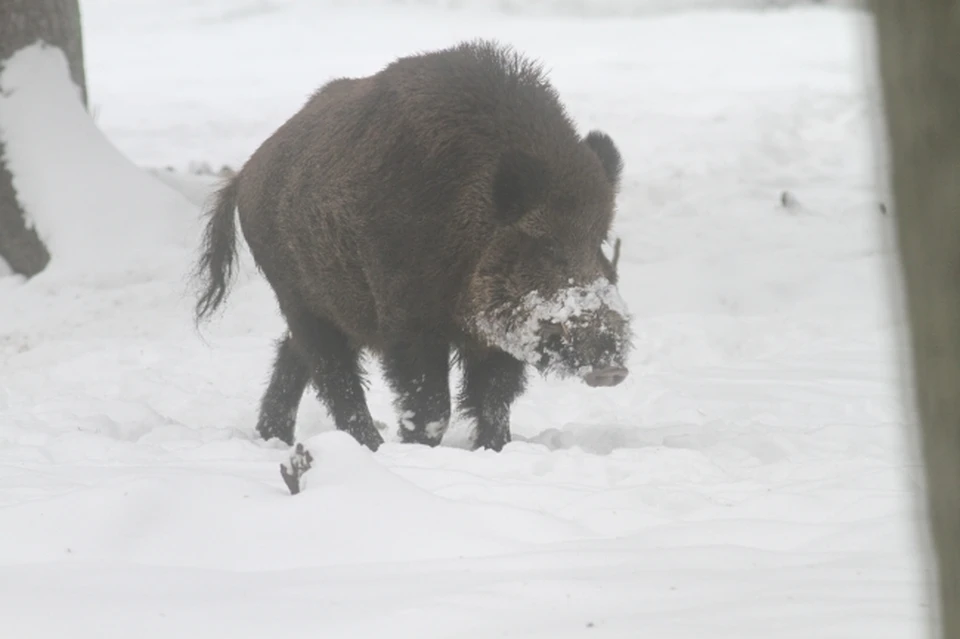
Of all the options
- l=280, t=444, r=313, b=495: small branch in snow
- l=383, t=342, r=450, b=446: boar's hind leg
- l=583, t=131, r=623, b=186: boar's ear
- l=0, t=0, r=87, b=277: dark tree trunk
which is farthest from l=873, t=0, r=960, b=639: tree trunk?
l=0, t=0, r=87, b=277: dark tree trunk

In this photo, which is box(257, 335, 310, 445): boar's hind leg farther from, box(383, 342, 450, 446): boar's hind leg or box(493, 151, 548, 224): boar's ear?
box(493, 151, 548, 224): boar's ear

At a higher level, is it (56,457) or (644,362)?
(56,457)

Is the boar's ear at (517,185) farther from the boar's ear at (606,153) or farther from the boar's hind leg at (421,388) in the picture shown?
the boar's hind leg at (421,388)

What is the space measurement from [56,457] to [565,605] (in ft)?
10.5

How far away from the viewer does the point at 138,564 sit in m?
3.22

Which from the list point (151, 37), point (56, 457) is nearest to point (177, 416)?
point (56, 457)

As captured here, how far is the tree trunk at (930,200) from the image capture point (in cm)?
134

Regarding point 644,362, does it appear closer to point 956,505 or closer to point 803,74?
point 956,505

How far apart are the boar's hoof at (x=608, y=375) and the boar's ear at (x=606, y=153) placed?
127 centimetres

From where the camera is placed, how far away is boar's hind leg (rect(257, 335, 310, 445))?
23.0 ft

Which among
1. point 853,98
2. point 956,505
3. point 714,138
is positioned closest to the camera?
point 956,505

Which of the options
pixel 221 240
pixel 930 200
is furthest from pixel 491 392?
pixel 930 200

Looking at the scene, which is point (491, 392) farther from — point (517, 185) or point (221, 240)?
point (221, 240)

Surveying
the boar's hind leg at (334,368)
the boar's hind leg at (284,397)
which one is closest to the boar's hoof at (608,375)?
the boar's hind leg at (334,368)
